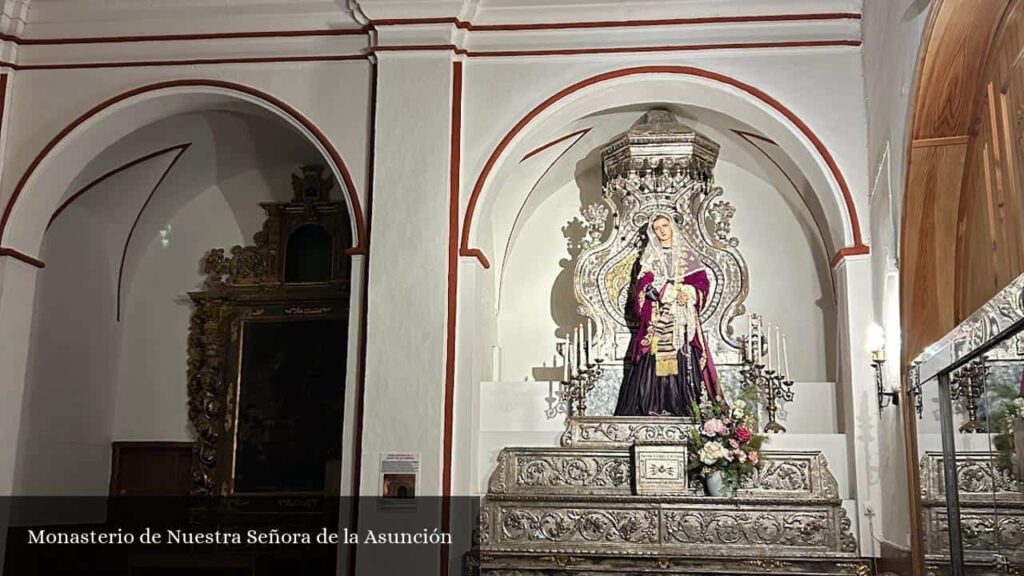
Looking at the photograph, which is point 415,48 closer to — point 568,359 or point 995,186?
point 568,359

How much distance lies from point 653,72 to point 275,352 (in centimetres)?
445

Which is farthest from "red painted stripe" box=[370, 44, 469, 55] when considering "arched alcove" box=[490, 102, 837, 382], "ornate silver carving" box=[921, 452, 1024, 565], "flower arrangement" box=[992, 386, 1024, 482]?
"flower arrangement" box=[992, 386, 1024, 482]

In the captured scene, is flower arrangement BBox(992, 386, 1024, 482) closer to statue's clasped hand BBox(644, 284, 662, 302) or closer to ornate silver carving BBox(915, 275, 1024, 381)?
ornate silver carving BBox(915, 275, 1024, 381)

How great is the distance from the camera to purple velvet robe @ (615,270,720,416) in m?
8.55

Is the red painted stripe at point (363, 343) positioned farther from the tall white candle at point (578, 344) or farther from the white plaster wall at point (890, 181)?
the white plaster wall at point (890, 181)

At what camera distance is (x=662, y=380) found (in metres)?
8.66

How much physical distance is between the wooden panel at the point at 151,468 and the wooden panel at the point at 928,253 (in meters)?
6.67

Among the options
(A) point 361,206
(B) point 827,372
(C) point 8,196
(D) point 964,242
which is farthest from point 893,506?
(C) point 8,196

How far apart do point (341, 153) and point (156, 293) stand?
131 inches

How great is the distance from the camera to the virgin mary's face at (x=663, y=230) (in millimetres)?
9180

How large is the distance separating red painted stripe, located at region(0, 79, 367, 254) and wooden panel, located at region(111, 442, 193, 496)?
272 cm

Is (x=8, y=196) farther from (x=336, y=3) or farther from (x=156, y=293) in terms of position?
(x=336, y=3)

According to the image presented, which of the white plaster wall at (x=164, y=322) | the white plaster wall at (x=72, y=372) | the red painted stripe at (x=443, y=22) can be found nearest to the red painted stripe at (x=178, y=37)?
the red painted stripe at (x=443, y=22)

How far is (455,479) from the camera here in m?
7.75
